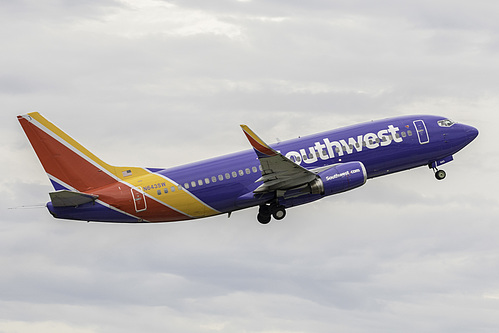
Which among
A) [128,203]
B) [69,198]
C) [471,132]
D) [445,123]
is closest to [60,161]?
[69,198]

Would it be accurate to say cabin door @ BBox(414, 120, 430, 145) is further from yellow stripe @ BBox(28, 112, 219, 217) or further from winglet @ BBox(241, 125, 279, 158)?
yellow stripe @ BBox(28, 112, 219, 217)

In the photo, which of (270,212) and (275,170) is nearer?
(275,170)

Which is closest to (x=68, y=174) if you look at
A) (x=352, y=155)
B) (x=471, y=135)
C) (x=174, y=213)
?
(x=174, y=213)

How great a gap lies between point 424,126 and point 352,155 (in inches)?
291

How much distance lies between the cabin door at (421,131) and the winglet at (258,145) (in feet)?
48.2

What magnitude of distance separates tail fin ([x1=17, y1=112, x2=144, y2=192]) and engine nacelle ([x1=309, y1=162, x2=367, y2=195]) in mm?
14999

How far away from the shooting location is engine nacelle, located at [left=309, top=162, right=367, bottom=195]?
78688mm

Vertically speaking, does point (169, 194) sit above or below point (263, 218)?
above

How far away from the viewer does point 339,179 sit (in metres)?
78.7

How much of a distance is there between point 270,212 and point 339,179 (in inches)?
262

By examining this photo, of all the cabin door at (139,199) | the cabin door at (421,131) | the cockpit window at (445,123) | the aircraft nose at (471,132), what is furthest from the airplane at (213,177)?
the aircraft nose at (471,132)

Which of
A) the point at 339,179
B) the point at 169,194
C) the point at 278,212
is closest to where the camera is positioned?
the point at 169,194

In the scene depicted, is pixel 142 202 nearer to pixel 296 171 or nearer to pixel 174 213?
pixel 174 213

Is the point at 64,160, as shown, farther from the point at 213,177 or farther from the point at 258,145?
the point at 258,145
